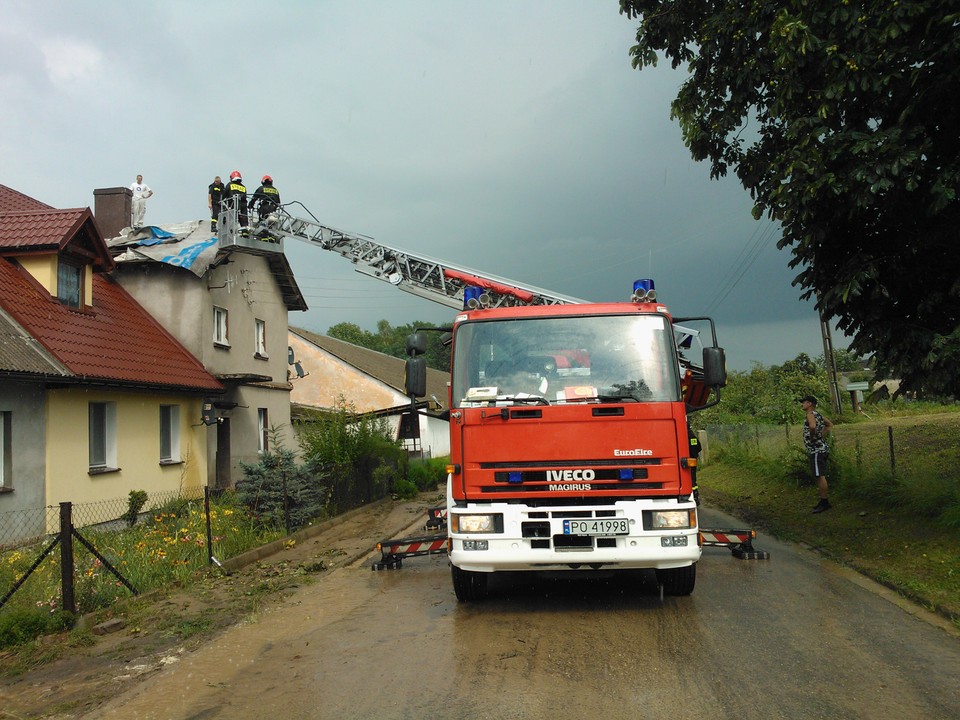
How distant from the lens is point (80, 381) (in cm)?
1339

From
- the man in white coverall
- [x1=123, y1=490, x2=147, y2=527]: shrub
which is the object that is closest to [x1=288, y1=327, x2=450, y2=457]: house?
the man in white coverall

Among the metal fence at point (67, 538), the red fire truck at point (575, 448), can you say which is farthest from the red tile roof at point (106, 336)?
the red fire truck at point (575, 448)

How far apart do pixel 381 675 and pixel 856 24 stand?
7.50 metres

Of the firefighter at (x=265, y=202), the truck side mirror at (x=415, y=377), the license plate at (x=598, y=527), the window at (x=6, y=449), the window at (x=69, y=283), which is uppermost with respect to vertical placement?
the firefighter at (x=265, y=202)

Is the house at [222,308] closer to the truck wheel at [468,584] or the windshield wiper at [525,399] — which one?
the truck wheel at [468,584]

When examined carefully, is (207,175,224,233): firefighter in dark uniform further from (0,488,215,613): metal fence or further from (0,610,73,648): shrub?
(0,610,73,648): shrub

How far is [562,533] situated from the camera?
6.96 meters

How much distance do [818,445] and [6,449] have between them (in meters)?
13.0

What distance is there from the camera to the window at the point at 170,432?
1786cm

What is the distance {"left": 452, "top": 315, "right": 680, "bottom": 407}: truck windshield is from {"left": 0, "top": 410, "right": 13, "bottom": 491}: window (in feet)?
28.2

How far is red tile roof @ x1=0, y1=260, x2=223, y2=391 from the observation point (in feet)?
46.0

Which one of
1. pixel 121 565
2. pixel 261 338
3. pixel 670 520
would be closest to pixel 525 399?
pixel 670 520

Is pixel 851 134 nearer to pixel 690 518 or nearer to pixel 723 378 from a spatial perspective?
pixel 723 378

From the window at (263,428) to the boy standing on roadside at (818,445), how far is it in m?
15.1
